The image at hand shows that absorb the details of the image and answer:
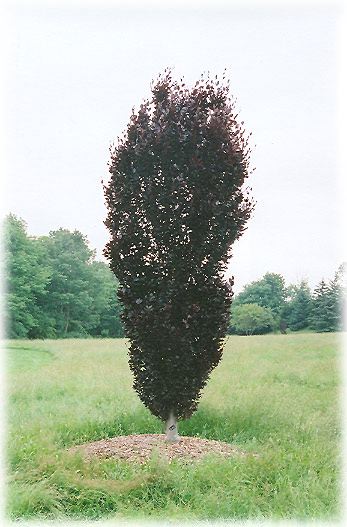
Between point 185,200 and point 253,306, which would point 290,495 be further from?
point 253,306

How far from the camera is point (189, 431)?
11.3m

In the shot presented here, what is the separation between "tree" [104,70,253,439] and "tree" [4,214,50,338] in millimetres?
7322

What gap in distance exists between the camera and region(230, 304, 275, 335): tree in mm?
14203

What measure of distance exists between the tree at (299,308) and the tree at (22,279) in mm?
6648

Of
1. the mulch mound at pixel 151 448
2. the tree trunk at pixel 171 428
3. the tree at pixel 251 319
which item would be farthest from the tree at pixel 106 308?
the tree trunk at pixel 171 428

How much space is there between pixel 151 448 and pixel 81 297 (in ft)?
27.2

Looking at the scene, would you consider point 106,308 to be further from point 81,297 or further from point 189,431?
point 189,431

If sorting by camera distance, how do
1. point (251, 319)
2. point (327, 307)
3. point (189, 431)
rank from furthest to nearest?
point (327, 307) < point (251, 319) < point (189, 431)

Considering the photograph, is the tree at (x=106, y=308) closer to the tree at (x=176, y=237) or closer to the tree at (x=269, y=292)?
the tree at (x=269, y=292)

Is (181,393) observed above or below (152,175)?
below

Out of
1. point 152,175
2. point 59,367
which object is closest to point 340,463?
point 152,175

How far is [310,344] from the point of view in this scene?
16.1 m

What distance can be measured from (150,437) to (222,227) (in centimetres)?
373

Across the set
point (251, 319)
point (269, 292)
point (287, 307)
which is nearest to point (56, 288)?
point (251, 319)
